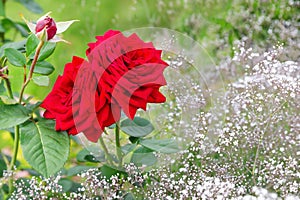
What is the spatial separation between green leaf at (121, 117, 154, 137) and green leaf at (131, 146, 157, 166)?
1.7 inches

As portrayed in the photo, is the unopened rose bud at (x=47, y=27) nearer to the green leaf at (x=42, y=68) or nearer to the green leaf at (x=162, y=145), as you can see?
the green leaf at (x=42, y=68)

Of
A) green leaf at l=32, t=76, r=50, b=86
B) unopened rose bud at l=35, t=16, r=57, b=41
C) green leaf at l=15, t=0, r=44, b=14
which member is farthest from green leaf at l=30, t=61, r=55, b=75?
green leaf at l=15, t=0, r=44, b=14

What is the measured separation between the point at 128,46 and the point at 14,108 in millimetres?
270

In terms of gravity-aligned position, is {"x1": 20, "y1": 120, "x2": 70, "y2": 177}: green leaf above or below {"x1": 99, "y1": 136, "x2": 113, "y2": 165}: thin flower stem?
below

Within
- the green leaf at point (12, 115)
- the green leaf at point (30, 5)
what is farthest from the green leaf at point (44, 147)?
the green leaf at point (30, 5)

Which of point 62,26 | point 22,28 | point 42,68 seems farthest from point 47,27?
point 22,28

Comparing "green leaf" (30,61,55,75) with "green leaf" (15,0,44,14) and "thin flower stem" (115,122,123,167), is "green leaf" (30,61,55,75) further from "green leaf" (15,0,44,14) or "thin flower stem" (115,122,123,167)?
"green leaf" (15,0,44,14)

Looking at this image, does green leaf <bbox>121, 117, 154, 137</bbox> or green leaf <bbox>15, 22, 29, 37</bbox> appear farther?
green leaf <bbox>15, 22, 29, 37</bbox>

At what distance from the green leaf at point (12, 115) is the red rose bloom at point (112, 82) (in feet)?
0.30

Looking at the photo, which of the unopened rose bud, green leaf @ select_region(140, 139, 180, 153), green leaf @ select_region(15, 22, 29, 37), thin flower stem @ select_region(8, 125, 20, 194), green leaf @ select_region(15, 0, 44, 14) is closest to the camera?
the unopened rose bud

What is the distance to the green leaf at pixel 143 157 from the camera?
1188 mm

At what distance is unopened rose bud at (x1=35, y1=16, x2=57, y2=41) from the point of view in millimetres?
1011

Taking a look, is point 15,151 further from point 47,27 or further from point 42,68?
point 47,27

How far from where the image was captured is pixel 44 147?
111cm
